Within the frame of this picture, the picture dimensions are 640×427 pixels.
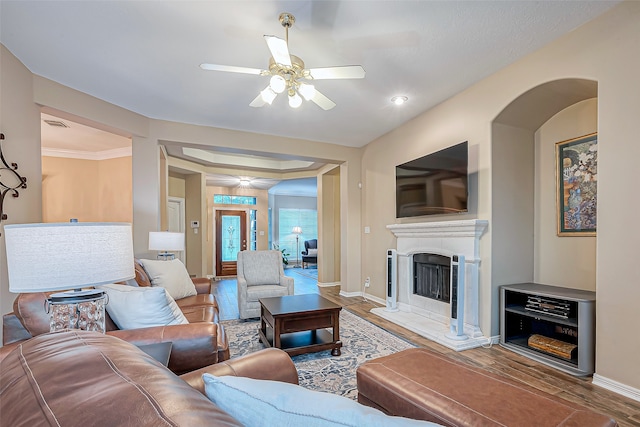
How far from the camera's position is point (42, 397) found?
0.58 metres

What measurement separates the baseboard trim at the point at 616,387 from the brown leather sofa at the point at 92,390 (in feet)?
9.61

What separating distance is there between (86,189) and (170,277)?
3572 mm

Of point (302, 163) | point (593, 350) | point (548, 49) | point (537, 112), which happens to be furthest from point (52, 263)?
point (302, 163)

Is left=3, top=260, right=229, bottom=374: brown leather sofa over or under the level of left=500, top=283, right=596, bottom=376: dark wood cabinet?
over

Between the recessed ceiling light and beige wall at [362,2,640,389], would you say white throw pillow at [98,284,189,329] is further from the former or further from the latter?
the recessed ceiling light

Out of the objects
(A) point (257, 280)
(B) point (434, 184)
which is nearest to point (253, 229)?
(A) point (257, 280)

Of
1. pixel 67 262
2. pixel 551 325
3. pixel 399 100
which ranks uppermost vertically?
pixel 399 100

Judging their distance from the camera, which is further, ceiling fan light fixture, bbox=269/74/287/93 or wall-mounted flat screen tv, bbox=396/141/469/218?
wall-mounted flat screen tv, bbox=396/141/469/218

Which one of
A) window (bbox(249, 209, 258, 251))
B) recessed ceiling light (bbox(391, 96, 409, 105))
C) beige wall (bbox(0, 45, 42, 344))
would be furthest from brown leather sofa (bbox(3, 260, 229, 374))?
window (bbox(249, 209, 258, 251))

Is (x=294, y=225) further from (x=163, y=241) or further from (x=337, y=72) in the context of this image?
(x=337, y=72)

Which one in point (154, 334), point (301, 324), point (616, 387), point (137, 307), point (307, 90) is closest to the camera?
point (154, 334)

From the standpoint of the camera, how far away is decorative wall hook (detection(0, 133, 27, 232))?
2.53 metres

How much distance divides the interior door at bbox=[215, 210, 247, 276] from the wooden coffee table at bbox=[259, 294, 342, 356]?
5.55m

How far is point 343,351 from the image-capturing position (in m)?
2.98
